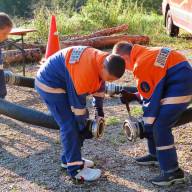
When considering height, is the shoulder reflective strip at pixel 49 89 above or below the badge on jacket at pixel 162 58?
below

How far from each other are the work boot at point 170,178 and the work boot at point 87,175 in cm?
54

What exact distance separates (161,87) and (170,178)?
0.87m

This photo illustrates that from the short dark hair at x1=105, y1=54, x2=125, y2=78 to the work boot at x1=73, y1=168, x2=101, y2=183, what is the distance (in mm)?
1065

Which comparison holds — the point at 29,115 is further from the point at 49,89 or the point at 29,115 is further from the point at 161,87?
the point at 161,87

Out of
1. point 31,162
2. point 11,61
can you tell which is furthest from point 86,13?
point 31,162

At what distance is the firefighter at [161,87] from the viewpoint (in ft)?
13.7

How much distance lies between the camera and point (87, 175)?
180 inches

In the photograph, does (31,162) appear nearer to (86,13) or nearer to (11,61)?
(11,61)

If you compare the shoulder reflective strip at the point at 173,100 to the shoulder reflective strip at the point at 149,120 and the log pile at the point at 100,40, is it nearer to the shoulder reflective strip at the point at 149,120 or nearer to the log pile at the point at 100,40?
the shoulder reflective strip at the point at 149,120

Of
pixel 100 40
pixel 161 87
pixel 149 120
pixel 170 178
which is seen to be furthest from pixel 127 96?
pixel 100 40

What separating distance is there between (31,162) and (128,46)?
170cm

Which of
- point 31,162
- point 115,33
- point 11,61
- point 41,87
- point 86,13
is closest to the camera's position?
point 41,87

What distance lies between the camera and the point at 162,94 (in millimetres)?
4281

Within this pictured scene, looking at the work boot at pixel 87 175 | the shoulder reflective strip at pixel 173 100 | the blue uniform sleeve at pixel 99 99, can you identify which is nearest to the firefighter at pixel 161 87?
the shoulder reflective strip at pixel 173 100
